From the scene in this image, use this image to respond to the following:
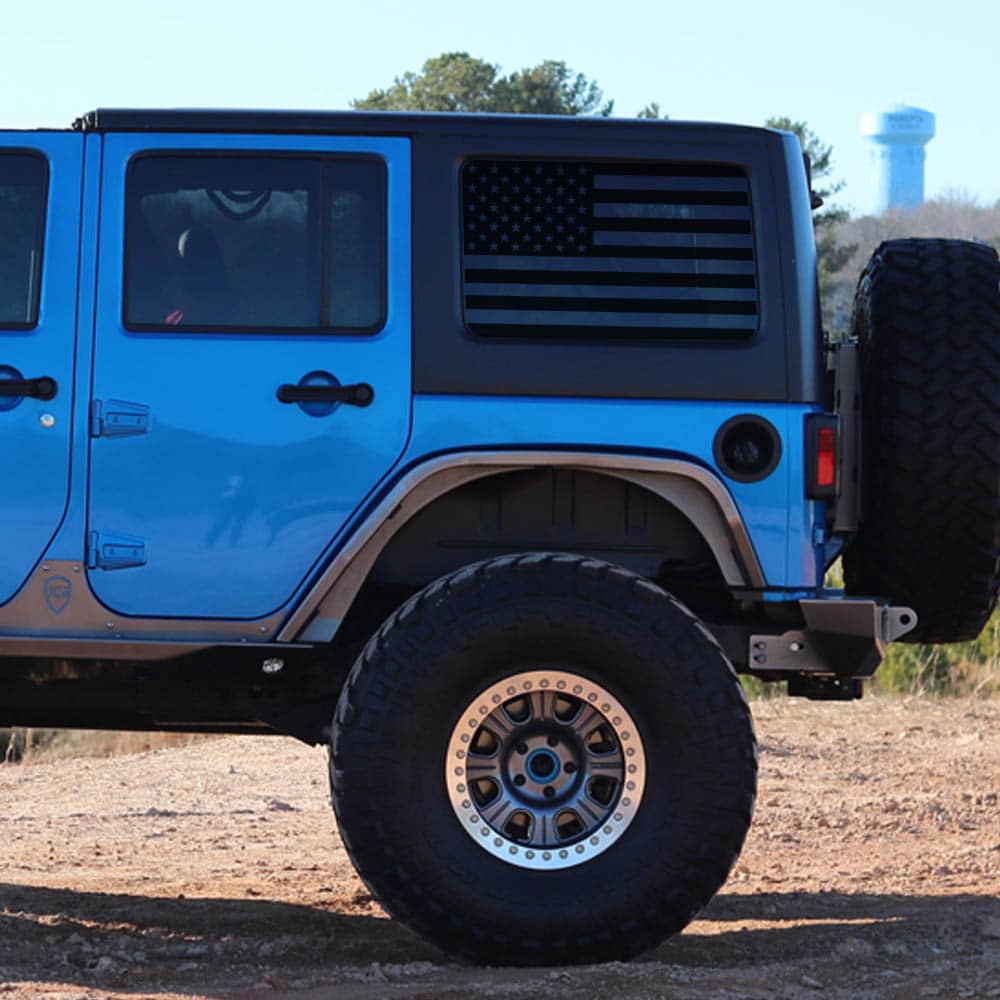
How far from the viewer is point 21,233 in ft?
18.2

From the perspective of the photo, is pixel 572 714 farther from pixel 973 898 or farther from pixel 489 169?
pixel 973 898

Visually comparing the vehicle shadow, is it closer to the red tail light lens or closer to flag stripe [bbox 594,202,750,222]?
the red tail light lens

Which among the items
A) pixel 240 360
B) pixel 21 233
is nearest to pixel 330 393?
pixel 240 360

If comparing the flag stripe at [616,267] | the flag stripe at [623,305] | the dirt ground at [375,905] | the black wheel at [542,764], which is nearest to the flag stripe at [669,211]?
the flag stripe at [616,267]

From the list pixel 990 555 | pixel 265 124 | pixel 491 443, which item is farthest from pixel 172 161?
pixel 990 555

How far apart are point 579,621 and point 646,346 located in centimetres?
85

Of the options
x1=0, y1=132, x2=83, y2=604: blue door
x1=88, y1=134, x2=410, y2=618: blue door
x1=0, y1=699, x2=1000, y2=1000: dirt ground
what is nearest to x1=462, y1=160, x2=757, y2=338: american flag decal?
x1=88, y1=134, x2=410, y2=618: blue door

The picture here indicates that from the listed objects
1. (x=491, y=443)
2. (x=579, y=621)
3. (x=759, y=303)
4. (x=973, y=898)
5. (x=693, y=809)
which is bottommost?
(x=973, y=898)

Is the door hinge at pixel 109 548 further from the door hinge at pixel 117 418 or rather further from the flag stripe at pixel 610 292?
the flag stripe at pixel 610 292

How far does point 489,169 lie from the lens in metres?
5.66

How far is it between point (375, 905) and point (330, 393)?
2.10m

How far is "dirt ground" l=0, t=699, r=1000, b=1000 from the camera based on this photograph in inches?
204

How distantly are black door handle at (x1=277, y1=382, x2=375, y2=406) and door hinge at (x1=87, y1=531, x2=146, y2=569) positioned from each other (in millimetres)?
585

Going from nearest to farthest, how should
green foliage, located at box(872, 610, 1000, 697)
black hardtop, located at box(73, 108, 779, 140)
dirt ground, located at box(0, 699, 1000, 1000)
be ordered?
dirt ground, located at box(0, 699, 1000, 1000), black hardtop, located at box(73, 108, 779, 140), green foliage, located at box(872, 610, 1000, 697)
